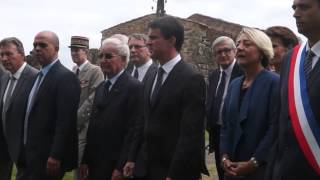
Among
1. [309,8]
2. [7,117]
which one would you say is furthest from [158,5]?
[309,8]

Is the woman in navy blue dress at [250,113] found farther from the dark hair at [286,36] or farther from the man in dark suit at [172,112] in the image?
the dark hair at [286,36]

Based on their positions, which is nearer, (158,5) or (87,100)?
(87,100)

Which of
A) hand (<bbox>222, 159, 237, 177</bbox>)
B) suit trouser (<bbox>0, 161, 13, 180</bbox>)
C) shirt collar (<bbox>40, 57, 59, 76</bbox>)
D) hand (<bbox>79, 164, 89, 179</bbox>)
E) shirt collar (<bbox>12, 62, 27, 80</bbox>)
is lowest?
suit trouser (<bbox>0, 161, 13, 180</bbox>)

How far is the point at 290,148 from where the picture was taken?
3.03 meters

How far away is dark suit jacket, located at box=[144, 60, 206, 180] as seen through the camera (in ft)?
13.0

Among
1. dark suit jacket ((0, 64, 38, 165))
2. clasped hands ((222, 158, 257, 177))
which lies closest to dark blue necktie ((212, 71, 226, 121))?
clasped hands ((222, 158, 257, 177))

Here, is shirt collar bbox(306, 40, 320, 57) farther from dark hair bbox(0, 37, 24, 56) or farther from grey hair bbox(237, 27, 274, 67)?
dark hair bbox(0, 37, 24, 56)

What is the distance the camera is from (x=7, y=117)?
5211 millimetres

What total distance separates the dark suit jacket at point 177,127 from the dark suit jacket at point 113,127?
0.44 m

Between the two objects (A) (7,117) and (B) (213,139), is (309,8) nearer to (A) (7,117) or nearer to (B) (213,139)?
(B) (213,139)

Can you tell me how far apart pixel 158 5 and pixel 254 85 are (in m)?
16.3

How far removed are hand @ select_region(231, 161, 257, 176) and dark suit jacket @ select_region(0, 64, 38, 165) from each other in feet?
6.80

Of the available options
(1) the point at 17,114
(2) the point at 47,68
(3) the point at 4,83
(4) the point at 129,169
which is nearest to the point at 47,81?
(2) the point at 47,68

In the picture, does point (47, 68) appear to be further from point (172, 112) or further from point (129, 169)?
point (172, 112)
